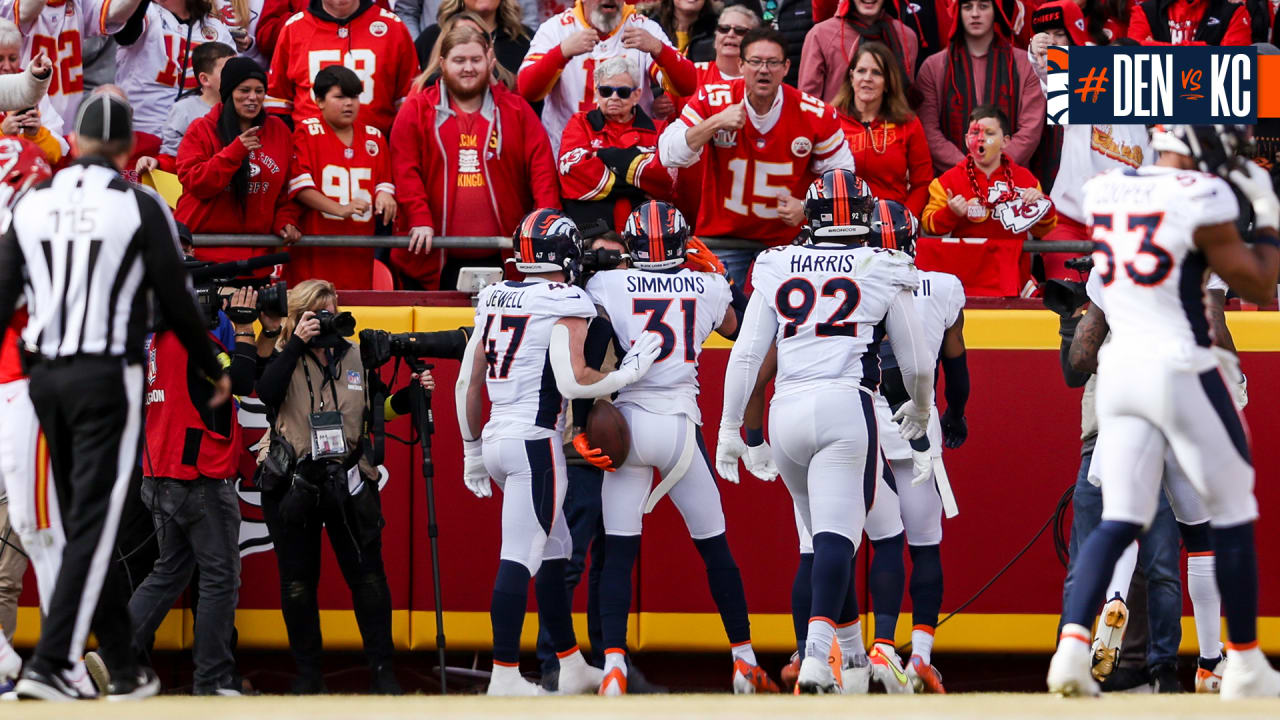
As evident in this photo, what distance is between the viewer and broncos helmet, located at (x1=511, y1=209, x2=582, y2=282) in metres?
7.72

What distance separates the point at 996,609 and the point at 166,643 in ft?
14.7

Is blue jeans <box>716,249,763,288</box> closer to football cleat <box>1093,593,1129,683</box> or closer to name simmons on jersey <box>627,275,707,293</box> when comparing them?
name simmons on jersey <box>627,275,707,293</box>

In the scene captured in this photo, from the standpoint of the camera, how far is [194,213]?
8984 millimetres

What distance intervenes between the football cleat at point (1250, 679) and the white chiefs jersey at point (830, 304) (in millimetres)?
2216

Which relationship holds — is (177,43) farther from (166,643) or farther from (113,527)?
(113,527)

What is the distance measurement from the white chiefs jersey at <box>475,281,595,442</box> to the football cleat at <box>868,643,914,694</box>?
182 centimetres

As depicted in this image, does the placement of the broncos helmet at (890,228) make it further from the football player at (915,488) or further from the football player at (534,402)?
the football player at (534,402)

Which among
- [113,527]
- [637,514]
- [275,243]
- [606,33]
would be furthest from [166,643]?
[606,33]

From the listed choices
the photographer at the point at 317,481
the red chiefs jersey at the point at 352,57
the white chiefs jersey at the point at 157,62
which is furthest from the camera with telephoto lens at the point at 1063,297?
the white chiefs jersey at the point at 157,62

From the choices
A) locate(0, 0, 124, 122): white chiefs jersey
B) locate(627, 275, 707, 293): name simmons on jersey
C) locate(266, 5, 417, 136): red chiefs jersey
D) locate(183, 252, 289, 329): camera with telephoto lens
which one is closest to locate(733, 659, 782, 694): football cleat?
locate(627, 275, 707, 293): name simmons on jersey

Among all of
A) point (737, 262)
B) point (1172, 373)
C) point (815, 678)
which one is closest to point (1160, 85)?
point (737, 262)

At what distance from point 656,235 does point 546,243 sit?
57 cm

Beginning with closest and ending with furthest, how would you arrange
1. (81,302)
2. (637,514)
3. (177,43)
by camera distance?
(81,302) → (637,514) → (177,43)

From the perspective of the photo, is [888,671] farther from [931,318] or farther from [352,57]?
[352,57]
